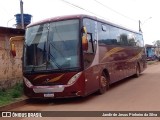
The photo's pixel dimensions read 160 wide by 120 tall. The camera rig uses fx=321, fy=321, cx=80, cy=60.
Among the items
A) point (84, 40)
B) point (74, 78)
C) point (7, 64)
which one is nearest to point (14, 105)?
point (74, 78)

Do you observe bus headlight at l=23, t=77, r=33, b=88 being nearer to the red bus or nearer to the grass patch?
the red bus

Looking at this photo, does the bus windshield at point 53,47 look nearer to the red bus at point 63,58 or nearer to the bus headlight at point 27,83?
the red bus at point 63,58

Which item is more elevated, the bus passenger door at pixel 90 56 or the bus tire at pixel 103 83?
the bus passenger door at pixel 90 56

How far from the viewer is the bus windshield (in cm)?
1100

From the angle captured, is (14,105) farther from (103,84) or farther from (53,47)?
(103,84)

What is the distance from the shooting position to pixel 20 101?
11531 millimetres

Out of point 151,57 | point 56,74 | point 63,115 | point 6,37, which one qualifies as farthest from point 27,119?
point 151,57

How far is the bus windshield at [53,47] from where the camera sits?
11000 mm

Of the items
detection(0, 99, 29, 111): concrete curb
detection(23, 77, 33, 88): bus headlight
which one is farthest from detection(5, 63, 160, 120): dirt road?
detection(23, 77, 33, 88): bus headlight

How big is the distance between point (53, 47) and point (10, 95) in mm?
2973

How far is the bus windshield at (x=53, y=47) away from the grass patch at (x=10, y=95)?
1328 millimetres

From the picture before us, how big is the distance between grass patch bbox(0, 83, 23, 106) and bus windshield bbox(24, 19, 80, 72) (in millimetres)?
1328

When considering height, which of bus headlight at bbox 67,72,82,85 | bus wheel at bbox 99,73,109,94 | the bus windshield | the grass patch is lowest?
the grass patch

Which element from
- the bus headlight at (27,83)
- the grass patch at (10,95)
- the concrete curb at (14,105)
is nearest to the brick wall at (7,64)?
the grass patch at (10,95)
